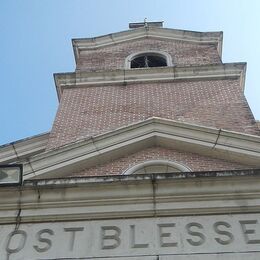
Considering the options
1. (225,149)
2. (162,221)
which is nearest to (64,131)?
(225,149)

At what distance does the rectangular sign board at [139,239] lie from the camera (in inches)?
306

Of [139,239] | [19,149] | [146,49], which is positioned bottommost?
[139,239]

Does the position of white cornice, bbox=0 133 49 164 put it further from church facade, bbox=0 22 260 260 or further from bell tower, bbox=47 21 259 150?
bell tower, bbox=47 21 259 150

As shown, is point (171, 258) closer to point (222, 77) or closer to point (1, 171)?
point (1, 171)

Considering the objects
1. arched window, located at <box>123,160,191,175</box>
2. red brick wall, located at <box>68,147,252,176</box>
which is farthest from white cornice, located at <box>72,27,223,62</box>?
arched window, located at <box>123,160,191,175</box>

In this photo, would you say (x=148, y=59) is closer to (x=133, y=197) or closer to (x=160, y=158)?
(x=160, y=158)

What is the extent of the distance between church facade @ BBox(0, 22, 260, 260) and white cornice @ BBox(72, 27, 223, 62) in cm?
8

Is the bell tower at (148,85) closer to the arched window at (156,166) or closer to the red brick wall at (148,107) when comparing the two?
the red brick wall at (148,107)

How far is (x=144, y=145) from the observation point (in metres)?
11.5

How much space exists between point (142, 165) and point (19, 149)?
3402mm

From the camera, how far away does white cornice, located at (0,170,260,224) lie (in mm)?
8461

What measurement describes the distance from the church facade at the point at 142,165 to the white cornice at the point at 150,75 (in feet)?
0.09

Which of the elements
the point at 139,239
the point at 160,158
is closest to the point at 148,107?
the point at 160,158

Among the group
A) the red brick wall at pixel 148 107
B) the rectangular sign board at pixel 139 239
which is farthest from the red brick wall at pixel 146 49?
the rectangular sign board at pixel 139 239
